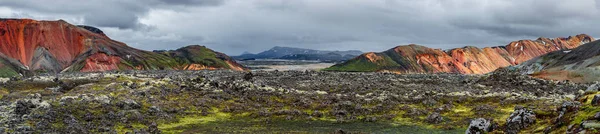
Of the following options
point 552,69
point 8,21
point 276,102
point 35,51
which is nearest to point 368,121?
point 276,102

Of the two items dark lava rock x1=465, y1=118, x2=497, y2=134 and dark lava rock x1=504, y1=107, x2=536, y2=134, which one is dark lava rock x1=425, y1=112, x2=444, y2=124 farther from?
dark lava rock x1=504, y1=107, x2=536, y2=134

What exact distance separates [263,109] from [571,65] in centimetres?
8756

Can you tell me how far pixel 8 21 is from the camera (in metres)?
165

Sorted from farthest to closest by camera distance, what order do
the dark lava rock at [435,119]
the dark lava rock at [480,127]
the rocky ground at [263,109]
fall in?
the dark lava rock at [435,119] < the rocky ground at [263,109] < the dark lava rock at [480,127]

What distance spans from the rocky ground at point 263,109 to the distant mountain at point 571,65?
1087 inches

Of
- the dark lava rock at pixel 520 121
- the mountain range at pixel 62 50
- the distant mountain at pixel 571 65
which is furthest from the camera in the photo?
the mountain range at pixel 62 50

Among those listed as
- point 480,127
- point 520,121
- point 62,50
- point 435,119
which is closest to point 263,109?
point 435,119

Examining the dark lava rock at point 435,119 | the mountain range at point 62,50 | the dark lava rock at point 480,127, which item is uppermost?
the mountain range at point 62,50

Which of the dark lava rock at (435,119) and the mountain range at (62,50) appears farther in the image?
the mountain range at (62,50)

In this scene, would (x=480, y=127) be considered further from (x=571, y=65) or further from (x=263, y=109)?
(x=571, y=65)

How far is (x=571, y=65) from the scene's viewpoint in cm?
10550

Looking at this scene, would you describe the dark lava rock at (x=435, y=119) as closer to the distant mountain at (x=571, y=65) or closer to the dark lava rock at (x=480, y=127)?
the dark lava rock at (x=480, y=127)

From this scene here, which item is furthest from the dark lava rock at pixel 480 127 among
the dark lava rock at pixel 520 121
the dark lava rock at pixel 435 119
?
the dark lava rock at pixel 435 119

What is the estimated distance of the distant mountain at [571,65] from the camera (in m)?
94.0
